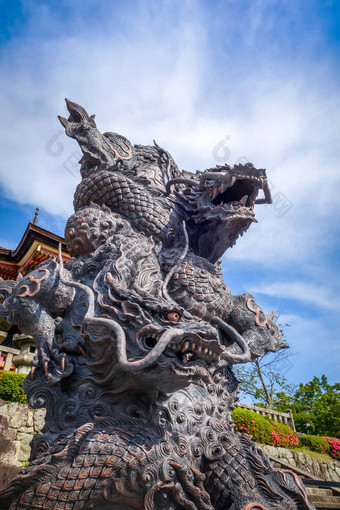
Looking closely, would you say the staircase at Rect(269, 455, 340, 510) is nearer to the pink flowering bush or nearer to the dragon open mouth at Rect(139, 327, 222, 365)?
the dragon open mouth at Rect(139, 327, 222, 365)

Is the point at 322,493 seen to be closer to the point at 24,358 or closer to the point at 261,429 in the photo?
the point at 261,429

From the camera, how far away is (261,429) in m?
9.80

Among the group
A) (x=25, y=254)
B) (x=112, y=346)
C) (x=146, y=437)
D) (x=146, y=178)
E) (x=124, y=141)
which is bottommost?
(x=146, y=437)

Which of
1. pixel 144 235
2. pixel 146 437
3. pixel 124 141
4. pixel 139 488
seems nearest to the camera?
pixel 139 488

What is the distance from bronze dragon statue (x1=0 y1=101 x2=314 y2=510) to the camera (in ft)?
6.86

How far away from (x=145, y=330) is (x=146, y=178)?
2226mm

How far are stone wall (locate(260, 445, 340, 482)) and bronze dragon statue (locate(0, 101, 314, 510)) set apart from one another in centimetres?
794

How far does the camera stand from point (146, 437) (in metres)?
2.29

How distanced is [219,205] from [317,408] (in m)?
19.7

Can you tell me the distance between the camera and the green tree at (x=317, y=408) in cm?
1845

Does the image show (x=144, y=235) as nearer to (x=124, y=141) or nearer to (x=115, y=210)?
(x=115, y=210)

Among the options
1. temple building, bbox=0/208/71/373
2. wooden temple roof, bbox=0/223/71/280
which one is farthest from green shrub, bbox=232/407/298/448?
wooden temple roof, bbox=0/223/71/280

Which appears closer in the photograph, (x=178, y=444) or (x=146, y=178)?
(x=178, y=444)

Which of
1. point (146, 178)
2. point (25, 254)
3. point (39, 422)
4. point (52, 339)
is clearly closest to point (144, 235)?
point (146, 178)
